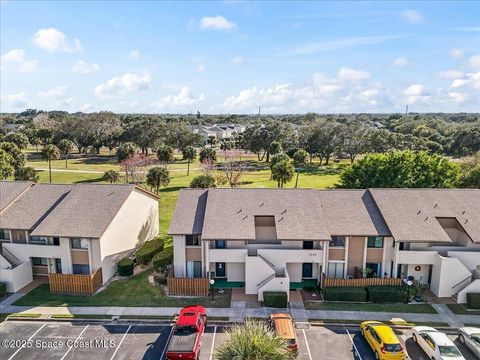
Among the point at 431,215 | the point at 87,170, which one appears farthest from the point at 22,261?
the point at 87,170

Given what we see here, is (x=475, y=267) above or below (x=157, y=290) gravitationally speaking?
above

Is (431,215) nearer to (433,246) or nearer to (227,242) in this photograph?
(433,246)

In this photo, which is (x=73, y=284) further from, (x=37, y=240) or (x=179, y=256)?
(x=179, y=256)

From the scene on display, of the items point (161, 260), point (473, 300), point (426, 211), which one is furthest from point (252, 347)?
point (426, 211)

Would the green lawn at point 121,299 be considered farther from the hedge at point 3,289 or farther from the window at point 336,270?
the window at point 336,270

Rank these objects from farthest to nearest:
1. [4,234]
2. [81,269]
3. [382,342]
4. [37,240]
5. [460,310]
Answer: [4,234] → [37,240] → [81,269] → [460,310] → [382,342]

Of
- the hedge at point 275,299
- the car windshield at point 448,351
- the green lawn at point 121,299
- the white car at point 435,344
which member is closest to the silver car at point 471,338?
the white car at point 435,344
